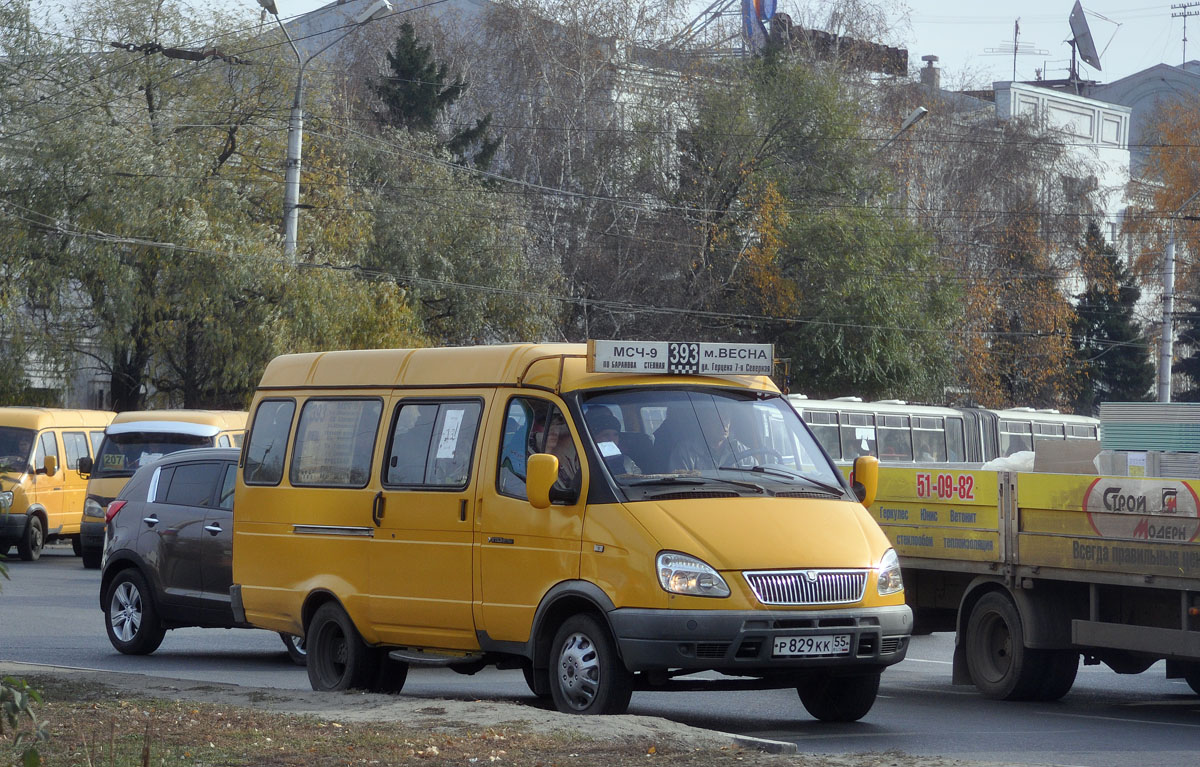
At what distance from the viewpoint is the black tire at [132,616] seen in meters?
14.1

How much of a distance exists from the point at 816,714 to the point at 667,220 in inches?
1539

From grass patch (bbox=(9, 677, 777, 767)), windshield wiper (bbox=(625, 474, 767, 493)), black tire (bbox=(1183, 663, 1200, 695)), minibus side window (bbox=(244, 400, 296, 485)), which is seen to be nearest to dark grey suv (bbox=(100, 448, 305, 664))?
minibus side window (bbox=(244, 400, 296, 485))

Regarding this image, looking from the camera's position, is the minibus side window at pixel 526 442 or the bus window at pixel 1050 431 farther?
the bus window at pixel 1050 431

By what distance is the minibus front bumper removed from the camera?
9.07 meters

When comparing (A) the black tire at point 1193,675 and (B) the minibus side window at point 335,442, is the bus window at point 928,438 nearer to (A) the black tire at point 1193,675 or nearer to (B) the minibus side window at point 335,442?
(A) the black tire at point 1193,675

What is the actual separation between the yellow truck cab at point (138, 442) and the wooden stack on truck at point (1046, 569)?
14.2 meters

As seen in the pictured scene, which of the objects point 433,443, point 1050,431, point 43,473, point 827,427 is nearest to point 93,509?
point 43,473

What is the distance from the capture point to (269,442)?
12.0 meters

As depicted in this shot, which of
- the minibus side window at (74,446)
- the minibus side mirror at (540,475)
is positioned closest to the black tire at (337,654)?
the minibus side mirror at (540,475)

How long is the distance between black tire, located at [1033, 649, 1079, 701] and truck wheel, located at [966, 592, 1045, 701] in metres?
0.05

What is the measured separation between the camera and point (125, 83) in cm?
3747

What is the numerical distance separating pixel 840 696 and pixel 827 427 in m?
20.1

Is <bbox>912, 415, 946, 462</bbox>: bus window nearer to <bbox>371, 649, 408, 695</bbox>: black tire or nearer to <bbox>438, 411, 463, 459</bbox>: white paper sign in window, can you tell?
<bbox>371, 649, 408, 695</bbox>: black tire

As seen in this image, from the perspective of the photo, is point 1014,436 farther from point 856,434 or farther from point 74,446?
point 74,446
